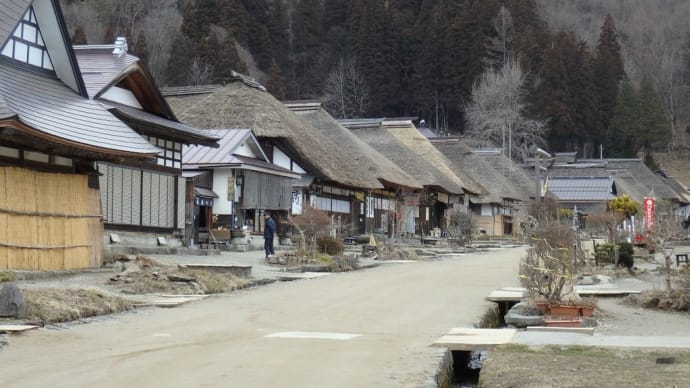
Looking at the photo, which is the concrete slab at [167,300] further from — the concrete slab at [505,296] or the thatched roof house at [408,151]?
the thatched roof house at [408,151]

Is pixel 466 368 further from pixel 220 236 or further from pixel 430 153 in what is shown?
pixel 430 153

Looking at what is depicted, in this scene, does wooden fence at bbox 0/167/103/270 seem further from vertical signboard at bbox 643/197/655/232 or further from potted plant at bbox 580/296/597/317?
vertical signboard at bbox 643/197/655/232

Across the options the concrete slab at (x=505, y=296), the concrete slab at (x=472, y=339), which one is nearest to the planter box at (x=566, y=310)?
the concrete slab at (x=472, y=339)

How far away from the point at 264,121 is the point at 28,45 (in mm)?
16908

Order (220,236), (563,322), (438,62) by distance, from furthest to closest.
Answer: (438,62) → (220,236) → (563,322)

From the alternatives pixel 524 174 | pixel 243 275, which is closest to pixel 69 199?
pixel 243 275

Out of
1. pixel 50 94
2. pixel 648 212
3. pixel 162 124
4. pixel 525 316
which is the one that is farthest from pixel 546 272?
pixel 648 212

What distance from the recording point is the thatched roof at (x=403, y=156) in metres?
50.2

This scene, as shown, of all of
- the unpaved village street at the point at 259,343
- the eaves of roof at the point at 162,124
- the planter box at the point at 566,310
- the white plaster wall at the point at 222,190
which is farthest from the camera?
the white plaster wall at the point at 222,190

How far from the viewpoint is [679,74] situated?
9250 cm

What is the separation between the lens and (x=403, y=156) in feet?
170

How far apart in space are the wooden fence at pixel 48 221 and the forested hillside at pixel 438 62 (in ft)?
168

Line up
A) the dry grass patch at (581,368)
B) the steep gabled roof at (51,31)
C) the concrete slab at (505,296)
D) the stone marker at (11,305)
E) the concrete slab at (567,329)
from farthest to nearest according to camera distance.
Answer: the steep gabled roof at (51,31) < the concrete slab at (505,296) < the stone marker at (11,305) < the concrete slab at (567,329) < the dry grass patch at (581,368)

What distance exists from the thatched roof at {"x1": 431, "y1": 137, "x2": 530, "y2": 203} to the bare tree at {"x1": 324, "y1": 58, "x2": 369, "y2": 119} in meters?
17.3
